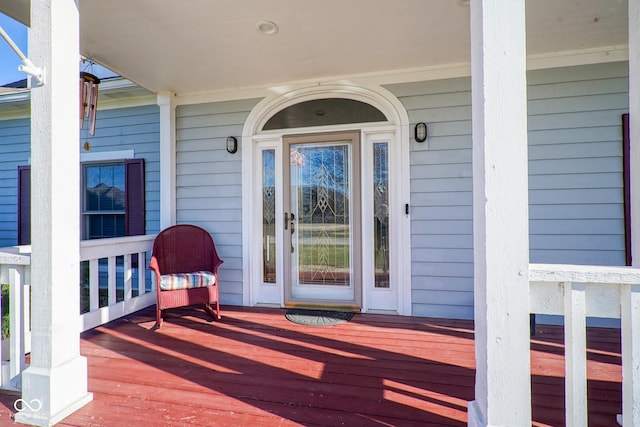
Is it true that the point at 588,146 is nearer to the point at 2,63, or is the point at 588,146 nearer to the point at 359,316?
the point at 359,316

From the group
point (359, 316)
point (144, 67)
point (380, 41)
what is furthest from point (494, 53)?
point (144, 67)

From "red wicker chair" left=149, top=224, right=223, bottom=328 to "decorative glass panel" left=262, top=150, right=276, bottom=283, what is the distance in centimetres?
54

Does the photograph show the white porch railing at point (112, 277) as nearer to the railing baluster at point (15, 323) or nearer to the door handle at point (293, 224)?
the railing baluster at point (15, 323)

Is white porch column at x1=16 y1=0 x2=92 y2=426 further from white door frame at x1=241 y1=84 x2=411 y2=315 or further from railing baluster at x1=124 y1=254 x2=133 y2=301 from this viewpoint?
white door frame at x1=241 y1=84 x2=411 y2=315

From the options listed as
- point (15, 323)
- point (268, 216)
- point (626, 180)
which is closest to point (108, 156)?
point (268, 216)

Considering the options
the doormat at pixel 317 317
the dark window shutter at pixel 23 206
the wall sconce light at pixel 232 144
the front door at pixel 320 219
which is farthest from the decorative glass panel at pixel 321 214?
the dark window shutter at pixel 23 206

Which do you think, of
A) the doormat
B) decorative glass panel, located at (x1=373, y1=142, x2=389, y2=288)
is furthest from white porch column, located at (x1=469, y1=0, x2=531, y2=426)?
decorative glass panel, located at (x1=373, y1=142, x2=389, y2=288)

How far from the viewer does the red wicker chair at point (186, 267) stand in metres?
3.15

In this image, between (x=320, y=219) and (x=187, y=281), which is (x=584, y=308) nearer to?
(x=320, y=219)

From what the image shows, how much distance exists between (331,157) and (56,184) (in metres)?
2.47

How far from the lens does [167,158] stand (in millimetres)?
3896

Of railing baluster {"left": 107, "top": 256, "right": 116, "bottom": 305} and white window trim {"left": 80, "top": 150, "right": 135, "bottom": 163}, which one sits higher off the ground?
white window trim {"left": 80, "top": 150, "right": 135, "bottom": 163}

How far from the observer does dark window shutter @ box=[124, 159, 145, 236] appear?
4.28 metres

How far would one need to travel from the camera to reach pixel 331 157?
369cm
